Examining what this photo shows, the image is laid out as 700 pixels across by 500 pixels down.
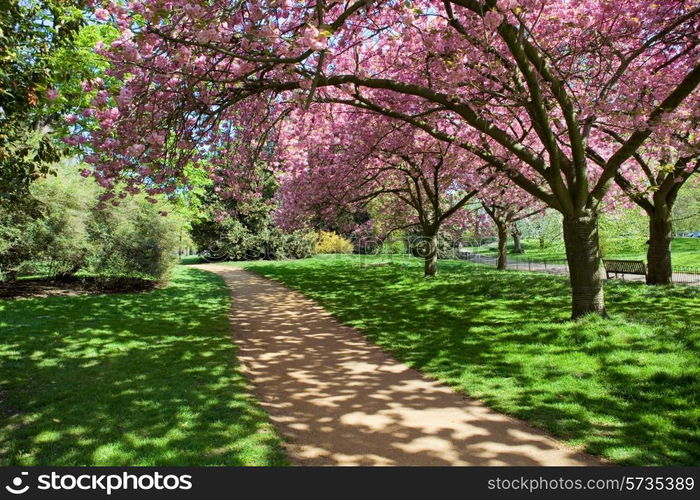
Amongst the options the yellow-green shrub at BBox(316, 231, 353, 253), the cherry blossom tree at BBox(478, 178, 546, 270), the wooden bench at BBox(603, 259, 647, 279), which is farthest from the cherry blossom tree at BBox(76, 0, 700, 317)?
the yellow-green shrub at BBox(316, 231, 353, 253)

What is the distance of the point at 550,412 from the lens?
4523 millimetres

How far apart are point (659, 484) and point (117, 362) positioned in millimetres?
6624

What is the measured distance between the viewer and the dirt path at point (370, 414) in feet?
12.3

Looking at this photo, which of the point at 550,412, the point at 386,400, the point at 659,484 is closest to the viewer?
the point at 659,484

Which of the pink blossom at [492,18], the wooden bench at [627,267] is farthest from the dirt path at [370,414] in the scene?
the wooden bench at [627,267]

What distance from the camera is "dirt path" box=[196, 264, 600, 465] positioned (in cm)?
374

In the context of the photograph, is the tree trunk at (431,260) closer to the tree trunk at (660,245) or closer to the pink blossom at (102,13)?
the tree trunk at (660,245)

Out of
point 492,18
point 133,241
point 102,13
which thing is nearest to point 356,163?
point 133,241

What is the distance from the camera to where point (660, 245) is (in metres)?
12.5

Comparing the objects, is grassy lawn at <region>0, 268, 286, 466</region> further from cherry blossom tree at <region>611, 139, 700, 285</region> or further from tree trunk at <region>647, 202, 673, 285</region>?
tree trunk at <region>647, 202, 673, 285</region>

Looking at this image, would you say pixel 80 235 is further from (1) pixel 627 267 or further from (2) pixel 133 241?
(1) pixel 627 267

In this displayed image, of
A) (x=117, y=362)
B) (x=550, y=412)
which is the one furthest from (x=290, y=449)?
(x=117, y=362)

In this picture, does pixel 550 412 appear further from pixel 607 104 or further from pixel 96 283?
pixel 96 283
